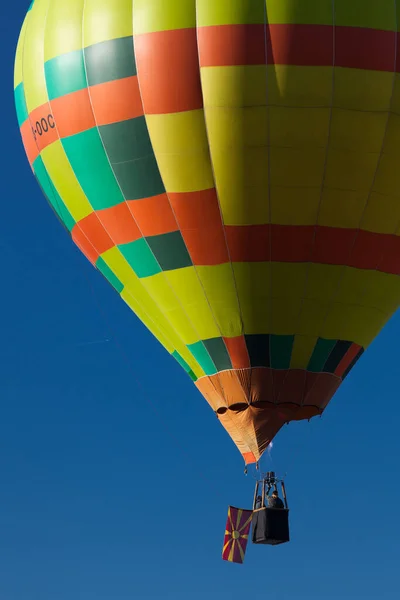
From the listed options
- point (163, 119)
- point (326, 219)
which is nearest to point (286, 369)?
point (326, 219)

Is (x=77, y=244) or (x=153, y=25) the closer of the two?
(x=153, y=25)

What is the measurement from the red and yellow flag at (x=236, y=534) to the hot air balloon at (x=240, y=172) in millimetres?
739

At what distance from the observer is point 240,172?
17.9 metres

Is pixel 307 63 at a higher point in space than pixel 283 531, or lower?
higher

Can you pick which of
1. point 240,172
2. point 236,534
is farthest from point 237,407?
point 240,172

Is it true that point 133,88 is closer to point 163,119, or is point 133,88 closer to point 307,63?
point 163,119

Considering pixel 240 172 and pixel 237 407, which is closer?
pixel 240 172

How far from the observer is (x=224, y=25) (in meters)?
17.7

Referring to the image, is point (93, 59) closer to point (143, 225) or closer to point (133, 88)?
point (133, 88)

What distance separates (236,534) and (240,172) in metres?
4.63

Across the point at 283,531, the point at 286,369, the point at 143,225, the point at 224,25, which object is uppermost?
the point at 224,25

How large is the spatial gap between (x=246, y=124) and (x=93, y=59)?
2009 millimetres

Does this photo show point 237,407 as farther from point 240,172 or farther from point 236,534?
point 240,172

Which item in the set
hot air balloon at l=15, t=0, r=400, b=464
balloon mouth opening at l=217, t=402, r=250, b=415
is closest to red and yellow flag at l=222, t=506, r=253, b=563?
hot air balloon at l=15, t=0, r=400, b=464
